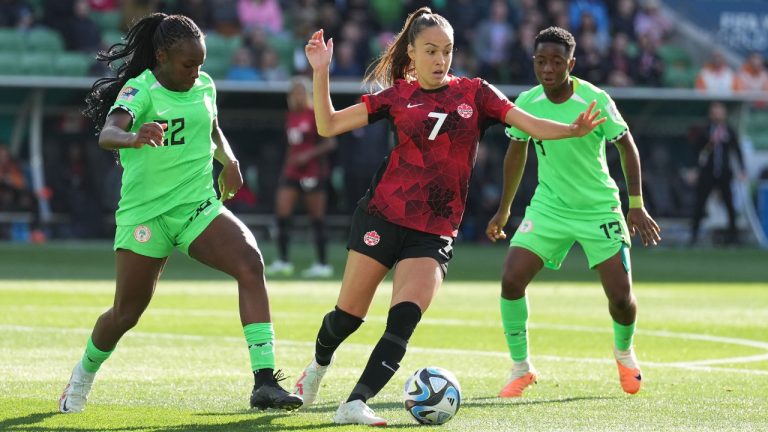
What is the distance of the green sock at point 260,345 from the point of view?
24.1ft

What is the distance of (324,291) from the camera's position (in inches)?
634

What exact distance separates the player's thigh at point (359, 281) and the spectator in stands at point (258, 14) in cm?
1982

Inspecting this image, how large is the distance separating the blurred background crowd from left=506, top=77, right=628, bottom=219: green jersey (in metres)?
14.6

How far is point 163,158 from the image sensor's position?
750 cm

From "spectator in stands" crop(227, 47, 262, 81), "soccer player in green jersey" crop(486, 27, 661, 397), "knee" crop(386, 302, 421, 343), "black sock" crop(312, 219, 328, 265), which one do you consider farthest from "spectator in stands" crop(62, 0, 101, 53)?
"knee" crop(386, 302, 421, 343)

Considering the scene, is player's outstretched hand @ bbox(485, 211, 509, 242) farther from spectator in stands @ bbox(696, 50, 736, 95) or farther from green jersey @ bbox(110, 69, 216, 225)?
spectator in stands @ bbox(696, 50, 736, 95)

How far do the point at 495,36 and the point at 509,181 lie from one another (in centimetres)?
1889

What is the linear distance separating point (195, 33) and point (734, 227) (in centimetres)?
2075

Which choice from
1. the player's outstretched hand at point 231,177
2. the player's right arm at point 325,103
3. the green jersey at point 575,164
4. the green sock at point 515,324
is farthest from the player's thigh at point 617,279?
the player's outstretched hand at point 231,177

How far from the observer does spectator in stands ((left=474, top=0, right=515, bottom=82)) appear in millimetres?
27188

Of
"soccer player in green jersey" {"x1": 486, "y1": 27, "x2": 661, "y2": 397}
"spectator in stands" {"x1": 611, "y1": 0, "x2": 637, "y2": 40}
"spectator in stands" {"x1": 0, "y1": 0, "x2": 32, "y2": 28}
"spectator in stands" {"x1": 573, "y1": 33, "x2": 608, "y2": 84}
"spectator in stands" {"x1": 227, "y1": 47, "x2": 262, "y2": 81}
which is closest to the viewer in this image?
"soccer player in green jersey" {"x1": 486, "y1": 27, "x2": 661, "y2": 397}

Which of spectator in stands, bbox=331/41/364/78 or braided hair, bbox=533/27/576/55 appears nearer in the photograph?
braided hair, bbox=533/27/576/55

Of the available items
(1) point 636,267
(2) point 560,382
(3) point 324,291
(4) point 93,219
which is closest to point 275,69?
(4) point 93,219

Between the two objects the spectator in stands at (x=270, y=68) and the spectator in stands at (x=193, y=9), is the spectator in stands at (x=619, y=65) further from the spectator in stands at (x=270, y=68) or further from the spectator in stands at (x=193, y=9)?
the spectator in stands at (x=193, y=9)
